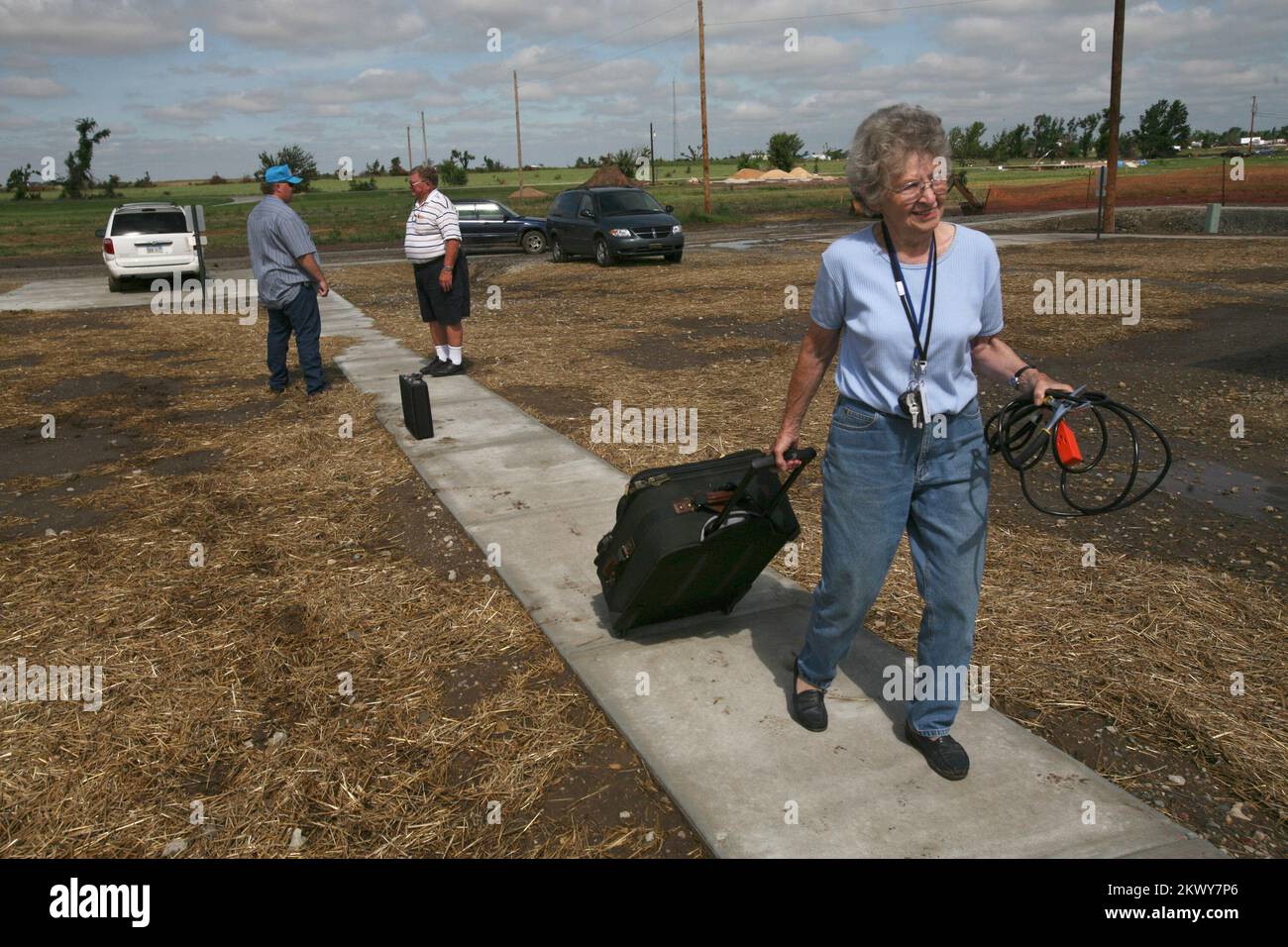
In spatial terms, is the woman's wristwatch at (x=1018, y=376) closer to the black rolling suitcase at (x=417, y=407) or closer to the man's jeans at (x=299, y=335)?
Answer: the black rolling suitcase at (x=417, y=407)

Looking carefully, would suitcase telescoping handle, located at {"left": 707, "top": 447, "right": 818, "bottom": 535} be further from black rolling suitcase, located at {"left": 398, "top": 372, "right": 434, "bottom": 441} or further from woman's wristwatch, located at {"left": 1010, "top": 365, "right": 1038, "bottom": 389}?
black rolling suitcase, located at {"left": 398, "top": 372, "right": 434, "bottom": 441}

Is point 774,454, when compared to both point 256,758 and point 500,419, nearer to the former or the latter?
point 256,758

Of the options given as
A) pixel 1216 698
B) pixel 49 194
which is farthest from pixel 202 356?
pixel 49 194

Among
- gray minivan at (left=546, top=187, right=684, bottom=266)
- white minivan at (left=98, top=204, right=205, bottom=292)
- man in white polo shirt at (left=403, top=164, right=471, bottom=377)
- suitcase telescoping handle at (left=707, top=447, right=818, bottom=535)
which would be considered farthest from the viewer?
gray minivan at (left=546, top=187, right=684, bottom=266)

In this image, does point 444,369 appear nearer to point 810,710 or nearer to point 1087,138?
point 810,710

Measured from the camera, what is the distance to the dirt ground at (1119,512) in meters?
3.29

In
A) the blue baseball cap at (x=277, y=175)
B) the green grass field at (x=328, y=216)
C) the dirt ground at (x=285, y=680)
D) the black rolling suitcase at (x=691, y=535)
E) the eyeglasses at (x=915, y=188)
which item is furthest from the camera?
the green grass field at (x=328, y=216)

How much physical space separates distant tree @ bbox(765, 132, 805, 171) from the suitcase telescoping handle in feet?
284

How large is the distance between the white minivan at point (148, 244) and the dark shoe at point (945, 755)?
19.2 metres

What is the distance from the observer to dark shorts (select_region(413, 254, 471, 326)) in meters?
8.95

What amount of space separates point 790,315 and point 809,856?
11.3 metres

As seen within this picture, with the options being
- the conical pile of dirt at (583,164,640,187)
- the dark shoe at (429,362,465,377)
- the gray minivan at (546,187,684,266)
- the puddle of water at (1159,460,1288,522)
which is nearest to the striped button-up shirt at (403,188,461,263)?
the dark shoe at (429,362,465,377)

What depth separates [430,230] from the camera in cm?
875

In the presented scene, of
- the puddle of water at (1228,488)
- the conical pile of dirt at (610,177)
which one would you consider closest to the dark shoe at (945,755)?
the puddle of water at (1228,488)
